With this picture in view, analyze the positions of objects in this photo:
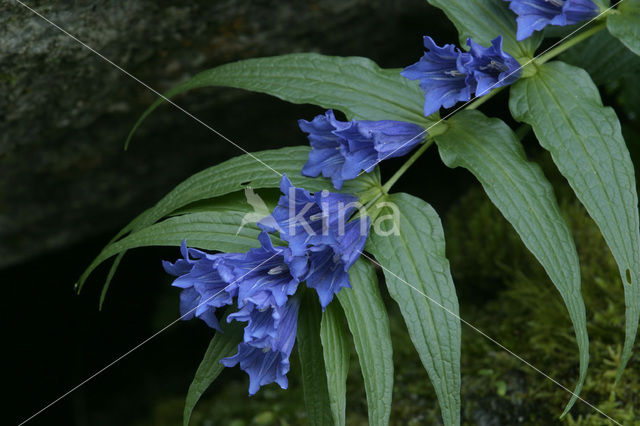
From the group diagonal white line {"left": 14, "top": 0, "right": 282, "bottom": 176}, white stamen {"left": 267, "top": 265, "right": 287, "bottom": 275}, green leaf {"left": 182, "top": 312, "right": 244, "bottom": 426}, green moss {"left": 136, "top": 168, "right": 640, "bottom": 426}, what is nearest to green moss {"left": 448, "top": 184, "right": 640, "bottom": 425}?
green moss {"left": 136, "top": 168, "right": 640, "bottom": 426}

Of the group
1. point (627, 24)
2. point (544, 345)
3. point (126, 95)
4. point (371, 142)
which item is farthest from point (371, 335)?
point (126, 95)

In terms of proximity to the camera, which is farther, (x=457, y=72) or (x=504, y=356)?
(x=504, y=356)

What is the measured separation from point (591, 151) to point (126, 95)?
2291 mm

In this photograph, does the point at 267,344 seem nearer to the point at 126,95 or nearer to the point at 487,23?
the point at 487,23

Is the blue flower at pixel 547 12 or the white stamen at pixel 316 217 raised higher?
the blue flower at pixel 547 12

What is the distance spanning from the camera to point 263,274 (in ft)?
6.61

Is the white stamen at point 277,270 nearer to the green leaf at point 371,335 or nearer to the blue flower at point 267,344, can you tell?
the blue flower at point 267,344

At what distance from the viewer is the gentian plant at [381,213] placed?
200cm

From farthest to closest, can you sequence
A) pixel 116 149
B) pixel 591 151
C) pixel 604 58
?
pixel 116 149 → pixel 604 58 → pixel 591 151

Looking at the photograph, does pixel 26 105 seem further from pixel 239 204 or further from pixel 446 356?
pixel 446 356

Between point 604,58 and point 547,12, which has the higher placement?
point 547,12

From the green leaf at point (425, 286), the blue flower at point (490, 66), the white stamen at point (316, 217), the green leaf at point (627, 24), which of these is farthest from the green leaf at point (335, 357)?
the green leaf at point (627, 24)

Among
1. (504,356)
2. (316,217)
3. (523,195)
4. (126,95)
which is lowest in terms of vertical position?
(504,356)

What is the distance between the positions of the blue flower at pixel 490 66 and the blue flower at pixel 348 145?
0.33m
